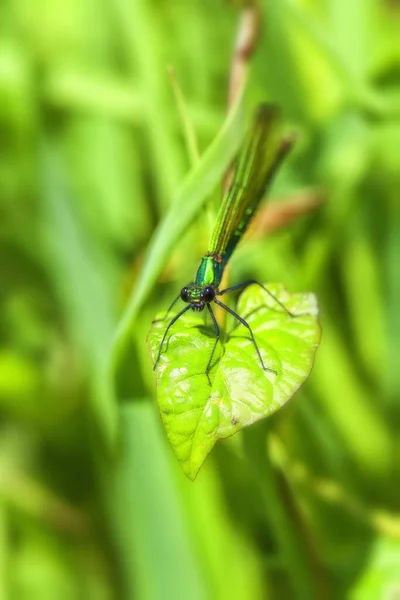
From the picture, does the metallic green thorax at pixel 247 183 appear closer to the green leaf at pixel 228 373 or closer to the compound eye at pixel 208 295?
the compound eye at pixel 208 295

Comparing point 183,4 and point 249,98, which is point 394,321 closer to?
point 249,98

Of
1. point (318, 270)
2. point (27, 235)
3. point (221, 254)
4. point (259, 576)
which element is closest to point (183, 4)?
point (27, 235)

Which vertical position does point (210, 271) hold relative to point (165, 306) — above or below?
below

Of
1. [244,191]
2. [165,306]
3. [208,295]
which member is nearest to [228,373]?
[208,295]

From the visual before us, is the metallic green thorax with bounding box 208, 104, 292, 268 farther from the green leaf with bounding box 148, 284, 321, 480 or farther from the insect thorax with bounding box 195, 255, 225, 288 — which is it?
the green leaf with bounding box 148, 284, 321, 480

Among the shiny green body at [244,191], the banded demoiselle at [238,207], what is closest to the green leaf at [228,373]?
the banded demoiselle at [238,207]

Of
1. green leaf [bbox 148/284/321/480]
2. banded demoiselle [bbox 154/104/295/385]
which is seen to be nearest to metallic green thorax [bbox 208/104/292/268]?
banded demoiselle [bbox 154/104/295/385]

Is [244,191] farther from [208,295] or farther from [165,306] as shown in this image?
[165,306]
